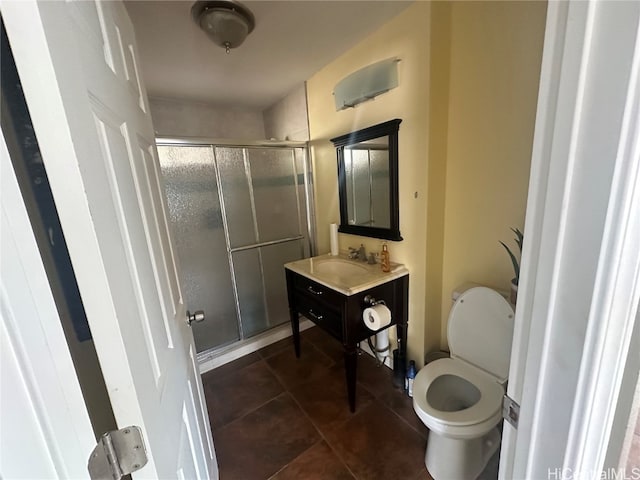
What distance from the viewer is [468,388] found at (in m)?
1.41

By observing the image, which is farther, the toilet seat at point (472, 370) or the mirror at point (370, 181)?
the mirror at point (370, 181)

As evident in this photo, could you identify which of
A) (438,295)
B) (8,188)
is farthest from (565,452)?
(438,295)

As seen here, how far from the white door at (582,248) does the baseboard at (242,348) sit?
6.99 ft

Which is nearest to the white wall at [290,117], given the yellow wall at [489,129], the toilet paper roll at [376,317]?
the yellow wall at [489,129]

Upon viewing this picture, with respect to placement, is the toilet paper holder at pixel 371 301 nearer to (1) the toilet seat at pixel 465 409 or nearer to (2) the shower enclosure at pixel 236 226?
(1) the toilet seat at pixel 465 409

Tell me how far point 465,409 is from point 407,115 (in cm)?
153

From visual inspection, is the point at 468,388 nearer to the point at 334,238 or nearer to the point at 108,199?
the point at 334,238

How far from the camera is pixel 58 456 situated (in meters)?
0.38

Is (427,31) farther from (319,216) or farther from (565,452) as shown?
(565,452)

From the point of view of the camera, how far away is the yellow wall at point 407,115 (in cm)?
144

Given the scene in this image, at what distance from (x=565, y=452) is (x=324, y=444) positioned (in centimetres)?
127

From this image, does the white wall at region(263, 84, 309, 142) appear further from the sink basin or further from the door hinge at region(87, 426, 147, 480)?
the door hinge at region(87, 426, 147, 480)

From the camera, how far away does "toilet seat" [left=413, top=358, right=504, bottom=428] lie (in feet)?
3.72

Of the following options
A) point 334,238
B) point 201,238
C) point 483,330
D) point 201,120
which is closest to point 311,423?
point 483,330
